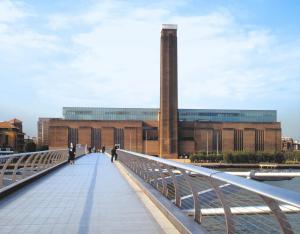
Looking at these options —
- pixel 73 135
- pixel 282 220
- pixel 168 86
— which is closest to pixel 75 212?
pixel 282 220

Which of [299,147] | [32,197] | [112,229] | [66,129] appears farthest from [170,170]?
[299,147]

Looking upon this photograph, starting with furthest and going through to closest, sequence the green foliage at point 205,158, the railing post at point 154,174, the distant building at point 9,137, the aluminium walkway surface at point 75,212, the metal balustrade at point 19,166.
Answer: the distant building at point 9,137, the green foliage at point 205,158, the railing post at point 154,174, the metal balustrade at point 19,166, the aluminium walkway surface at point 75,212

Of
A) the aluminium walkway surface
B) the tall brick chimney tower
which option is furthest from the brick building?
the aluminium walkway surface

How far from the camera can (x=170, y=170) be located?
Answer: 7.80m

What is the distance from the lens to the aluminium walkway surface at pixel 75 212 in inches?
256

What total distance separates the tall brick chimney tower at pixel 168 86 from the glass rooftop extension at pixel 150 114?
16801mm

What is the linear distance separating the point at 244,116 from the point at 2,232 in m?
114

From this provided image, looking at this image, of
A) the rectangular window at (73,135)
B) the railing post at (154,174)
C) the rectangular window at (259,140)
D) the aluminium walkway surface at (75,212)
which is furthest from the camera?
the rectangular window at (259,140)

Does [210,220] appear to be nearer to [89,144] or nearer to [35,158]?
[35,158]

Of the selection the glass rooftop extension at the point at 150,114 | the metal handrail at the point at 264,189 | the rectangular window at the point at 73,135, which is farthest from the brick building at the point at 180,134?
the metal handrail at the point at 264,189

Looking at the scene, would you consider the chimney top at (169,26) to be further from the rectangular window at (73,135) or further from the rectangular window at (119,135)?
the rectangular window at (73,135)

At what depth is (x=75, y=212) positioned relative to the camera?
7.92 meters

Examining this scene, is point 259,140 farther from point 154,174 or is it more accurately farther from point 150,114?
point 154,174

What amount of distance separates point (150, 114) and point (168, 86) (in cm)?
2391
